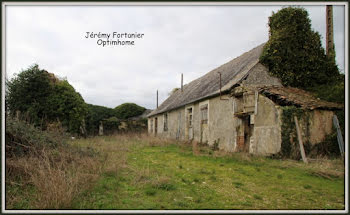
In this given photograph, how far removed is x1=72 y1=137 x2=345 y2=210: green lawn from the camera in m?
3.86

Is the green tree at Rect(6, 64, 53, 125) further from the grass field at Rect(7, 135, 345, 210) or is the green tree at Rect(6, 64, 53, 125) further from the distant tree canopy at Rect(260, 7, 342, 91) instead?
the distant tree canopy at Rect(260, 7, 342, 91)

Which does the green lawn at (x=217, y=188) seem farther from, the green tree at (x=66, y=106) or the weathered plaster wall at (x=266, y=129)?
the green tree at (x=66, y=106)

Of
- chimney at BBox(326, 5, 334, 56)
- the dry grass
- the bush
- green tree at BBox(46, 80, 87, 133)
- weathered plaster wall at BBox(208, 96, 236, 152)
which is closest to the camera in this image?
the dry grass

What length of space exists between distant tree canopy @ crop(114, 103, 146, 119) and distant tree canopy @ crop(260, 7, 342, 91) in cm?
2635

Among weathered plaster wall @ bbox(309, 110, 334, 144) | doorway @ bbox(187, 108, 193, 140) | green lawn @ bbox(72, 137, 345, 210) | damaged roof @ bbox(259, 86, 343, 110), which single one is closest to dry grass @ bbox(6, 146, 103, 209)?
green lawn @ bbox(72, 137, 345, 210)

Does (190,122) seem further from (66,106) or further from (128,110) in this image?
(128,110)

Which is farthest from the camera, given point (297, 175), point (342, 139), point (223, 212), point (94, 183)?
point (342, 139)

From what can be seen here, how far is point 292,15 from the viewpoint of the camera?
37.6ft

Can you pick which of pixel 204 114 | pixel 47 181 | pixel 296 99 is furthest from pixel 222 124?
pixel 47 181

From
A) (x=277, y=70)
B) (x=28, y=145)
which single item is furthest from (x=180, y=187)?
(x=277, y=70)

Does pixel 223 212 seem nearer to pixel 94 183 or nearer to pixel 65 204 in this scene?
pixel 65 204

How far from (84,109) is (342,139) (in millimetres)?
16066

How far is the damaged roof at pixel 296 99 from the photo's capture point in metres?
8.94

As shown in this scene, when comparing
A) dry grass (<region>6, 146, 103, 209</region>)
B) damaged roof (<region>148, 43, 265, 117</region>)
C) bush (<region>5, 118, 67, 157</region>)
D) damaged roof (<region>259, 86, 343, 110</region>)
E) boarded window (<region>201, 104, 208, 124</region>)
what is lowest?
dry grass (<region>6, 146, 103, 209</region>)
